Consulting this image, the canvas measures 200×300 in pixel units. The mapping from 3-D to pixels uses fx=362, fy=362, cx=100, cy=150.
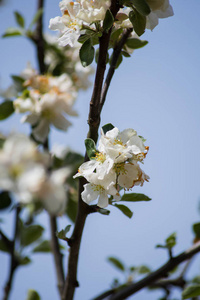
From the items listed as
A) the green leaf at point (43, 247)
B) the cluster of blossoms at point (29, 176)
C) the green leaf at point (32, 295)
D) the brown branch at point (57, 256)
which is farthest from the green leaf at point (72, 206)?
the cluster of blossoms at point (29, 176)

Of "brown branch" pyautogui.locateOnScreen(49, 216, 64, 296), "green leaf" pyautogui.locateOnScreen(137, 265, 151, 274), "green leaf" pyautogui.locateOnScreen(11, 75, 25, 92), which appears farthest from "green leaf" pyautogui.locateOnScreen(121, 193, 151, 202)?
"green leaf" pyautogui.locateOnScreen(137, 265, 151, 274)

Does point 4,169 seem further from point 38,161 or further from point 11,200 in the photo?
point 11,200

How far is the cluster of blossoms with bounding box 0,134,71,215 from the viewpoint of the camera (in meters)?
0.42

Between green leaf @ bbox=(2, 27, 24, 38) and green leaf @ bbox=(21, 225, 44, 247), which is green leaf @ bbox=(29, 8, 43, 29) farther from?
green leaf @ bbox=(21, 225, 44, 247)

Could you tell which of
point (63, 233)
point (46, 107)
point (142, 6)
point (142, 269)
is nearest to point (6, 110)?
point (46, 107)

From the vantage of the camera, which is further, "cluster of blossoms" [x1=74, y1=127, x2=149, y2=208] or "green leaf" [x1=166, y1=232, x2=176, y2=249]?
"green leaf" [x1=166, y1=232, x2=176, y2=249]

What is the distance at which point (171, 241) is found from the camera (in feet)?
4.05

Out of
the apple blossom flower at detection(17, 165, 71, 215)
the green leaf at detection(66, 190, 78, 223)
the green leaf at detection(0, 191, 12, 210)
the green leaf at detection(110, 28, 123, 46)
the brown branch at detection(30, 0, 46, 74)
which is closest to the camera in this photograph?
the apple blossom flower at detection(17, 165, 71, 215)

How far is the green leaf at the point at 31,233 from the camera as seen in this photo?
148 cm

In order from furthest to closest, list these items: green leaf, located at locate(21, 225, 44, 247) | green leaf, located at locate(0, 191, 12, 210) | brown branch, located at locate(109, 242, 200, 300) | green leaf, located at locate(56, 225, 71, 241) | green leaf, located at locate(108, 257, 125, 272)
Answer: green leaf, located at locate(108, 257, 125, 272)
green leaf, located at locate(21, 225, 44, 247)
brown branch, located at locate(109, 242, 200, 300)
green leaf, located at locate(56, 225, 71, 241)
green leaf, located at locate(0, 191, 12, 210)

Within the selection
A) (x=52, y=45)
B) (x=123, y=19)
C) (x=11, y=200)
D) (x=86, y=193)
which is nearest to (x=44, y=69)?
(x=52, y=45)

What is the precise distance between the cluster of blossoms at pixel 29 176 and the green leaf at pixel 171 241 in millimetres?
873

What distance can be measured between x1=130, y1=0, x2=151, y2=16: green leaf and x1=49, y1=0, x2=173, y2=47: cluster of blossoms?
0.23 ft

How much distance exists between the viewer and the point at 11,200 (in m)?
0.71
